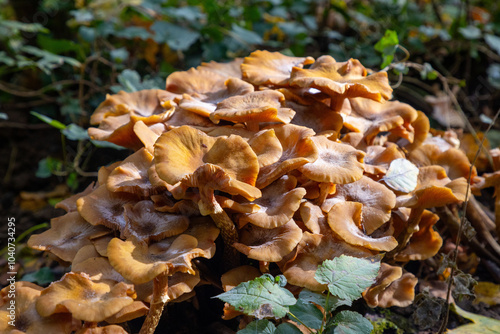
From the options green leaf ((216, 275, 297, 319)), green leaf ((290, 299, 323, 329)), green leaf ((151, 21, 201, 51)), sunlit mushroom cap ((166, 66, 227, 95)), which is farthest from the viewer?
green leaf ((151, 21, 201, 51))

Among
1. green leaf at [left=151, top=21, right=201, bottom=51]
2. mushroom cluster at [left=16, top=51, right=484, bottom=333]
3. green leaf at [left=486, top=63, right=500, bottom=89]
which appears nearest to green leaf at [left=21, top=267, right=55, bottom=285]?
mushroom cluster at [left=16, top=51, right=484, bottom=333]

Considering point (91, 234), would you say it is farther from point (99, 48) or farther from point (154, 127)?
point (99, 48)

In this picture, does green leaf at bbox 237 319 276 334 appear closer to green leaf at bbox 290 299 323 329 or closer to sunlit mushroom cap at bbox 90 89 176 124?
green leaf at bbox 290 299 323 329

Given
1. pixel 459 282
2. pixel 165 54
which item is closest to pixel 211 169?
pixel 459 282

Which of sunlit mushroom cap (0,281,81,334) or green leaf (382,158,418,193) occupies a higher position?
green leaf (382,158,418,193)

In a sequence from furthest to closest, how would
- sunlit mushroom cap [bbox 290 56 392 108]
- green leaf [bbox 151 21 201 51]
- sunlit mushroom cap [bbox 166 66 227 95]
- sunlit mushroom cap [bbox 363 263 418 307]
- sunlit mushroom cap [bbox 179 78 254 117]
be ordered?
green leaf [bbox 151 21 201 51]
sunlit mushroom cap [bbox 166 66 227 95]
sunlit mushroom cap [bbox 179 78 254 117]
sunlit mushroom cap [bbox 290 56 392 108]
sunlit mushroom cap [bbox 363 263 418 307]

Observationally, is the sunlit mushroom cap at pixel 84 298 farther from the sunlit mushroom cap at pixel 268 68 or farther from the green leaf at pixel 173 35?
the green leaf at pixel 173 35

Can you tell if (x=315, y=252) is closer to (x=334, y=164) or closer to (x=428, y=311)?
(x=334, y=164)

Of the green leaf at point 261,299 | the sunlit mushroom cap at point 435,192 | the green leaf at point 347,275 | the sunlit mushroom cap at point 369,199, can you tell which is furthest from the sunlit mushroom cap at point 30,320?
the sunlit mushroom cap at point 435,192
